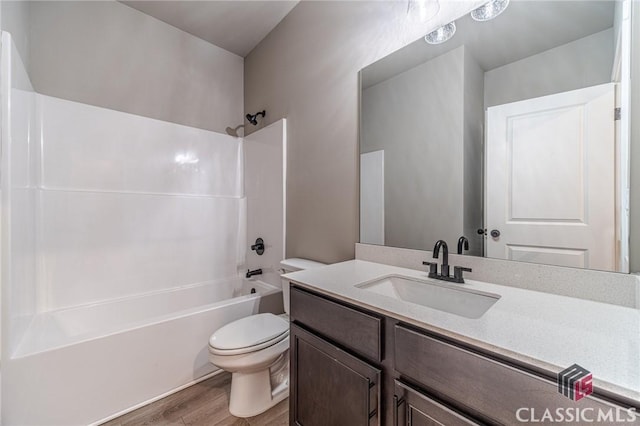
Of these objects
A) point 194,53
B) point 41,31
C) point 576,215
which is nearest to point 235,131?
point 194,53

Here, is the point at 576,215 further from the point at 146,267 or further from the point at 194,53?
the point at 194,53

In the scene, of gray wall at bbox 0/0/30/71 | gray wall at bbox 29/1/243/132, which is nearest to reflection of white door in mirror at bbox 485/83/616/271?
gray wall at bbox 0/0/30/71

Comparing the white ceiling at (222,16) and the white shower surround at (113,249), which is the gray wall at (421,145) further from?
the white ceiling at (222,16)

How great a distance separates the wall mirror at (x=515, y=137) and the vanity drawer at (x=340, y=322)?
60cm

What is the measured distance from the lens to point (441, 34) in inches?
50.1

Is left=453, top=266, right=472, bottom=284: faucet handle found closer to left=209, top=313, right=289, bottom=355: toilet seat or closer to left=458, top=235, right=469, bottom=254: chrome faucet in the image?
left=458, top=235, right=469, bottom=254: chrome faucet

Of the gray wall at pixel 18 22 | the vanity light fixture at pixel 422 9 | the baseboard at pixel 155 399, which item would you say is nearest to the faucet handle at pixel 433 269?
the vanity light fixture at pixel 422 9

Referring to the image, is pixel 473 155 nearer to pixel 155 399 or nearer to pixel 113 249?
pixel 155 399

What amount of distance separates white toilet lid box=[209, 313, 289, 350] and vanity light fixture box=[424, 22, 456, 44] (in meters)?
1.78

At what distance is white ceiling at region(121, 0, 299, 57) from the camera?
6.79ft

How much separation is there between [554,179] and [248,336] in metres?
1.62

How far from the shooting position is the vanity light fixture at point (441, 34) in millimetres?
1237

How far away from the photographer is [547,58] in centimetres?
97

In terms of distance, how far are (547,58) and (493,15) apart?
336 millimetres
